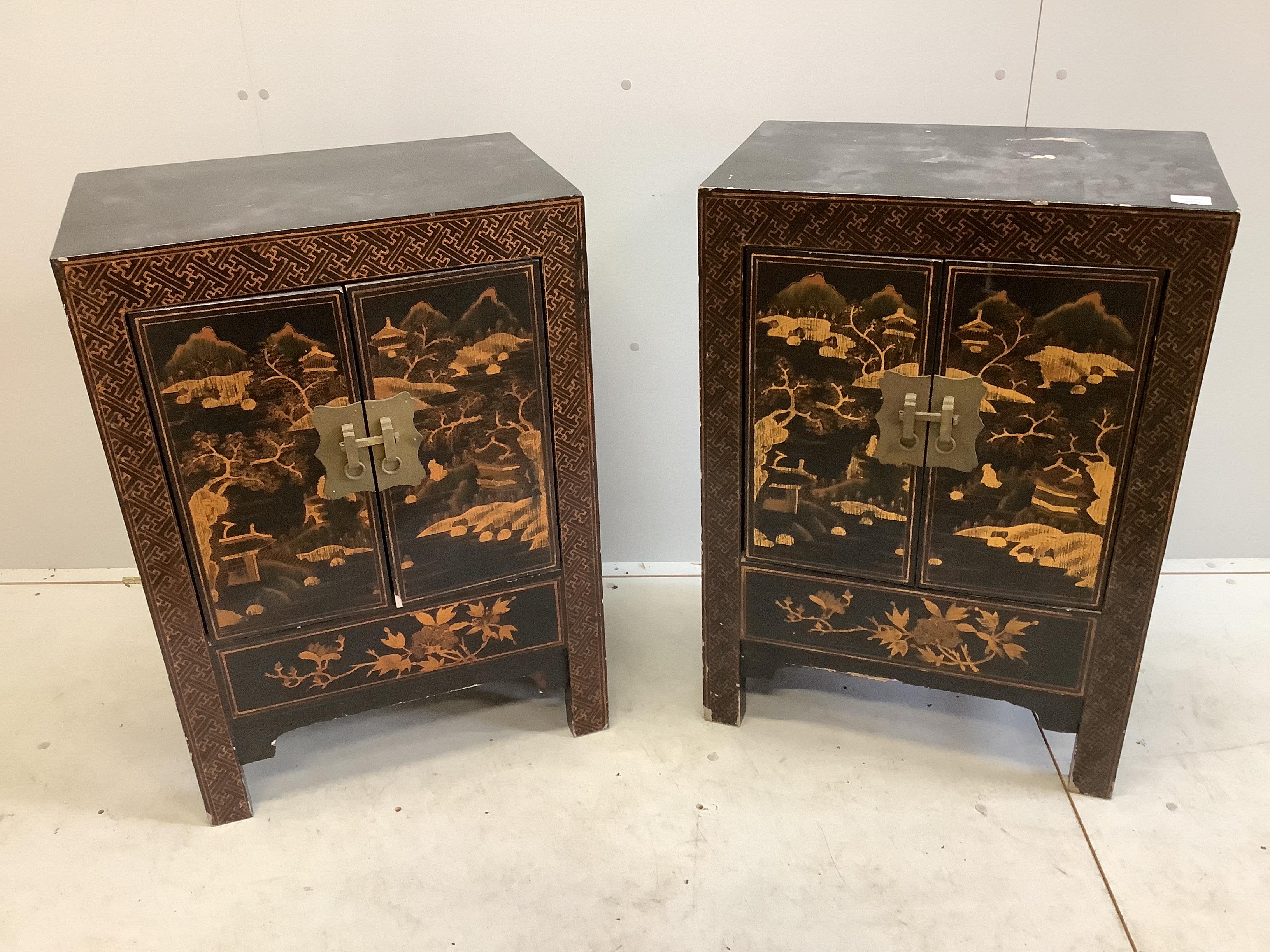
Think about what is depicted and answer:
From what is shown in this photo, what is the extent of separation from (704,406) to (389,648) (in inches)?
26.8

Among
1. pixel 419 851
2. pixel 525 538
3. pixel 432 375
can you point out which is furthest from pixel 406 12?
pixel 419 851

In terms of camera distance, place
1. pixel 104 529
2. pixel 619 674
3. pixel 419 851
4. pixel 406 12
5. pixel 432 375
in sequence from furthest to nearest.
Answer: pixel 104 529 → pixel 619 674 → pixel 406 12 → pixel 419 851 → pixel 432 375

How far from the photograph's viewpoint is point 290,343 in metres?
1.54

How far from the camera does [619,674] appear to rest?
2182 millimetres

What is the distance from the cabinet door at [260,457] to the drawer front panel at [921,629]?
68 centimetres

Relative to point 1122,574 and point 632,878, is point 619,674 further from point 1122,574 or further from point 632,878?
point 1122,574

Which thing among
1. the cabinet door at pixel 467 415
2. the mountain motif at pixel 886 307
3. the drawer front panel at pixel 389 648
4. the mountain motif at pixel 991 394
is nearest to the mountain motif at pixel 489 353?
the cabinet door at pixel 467 415

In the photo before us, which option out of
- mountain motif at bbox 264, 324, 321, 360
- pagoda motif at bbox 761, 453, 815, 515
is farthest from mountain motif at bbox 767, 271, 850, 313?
mountain motif at bbox 264, 324, 321, 360

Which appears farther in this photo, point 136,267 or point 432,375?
point 432,375

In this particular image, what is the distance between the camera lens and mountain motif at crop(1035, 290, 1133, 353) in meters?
1.50

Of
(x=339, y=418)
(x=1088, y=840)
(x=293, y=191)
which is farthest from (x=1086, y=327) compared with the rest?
(x=293, y=191)

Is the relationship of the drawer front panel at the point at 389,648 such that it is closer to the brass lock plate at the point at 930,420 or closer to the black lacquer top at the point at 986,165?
the brass lock plate at the point at 930,420

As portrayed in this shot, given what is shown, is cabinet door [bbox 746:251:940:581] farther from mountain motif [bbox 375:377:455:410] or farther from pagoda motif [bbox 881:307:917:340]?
mountain motif [bbox 375:377:455:410]

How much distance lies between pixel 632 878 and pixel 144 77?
1.71 metres
